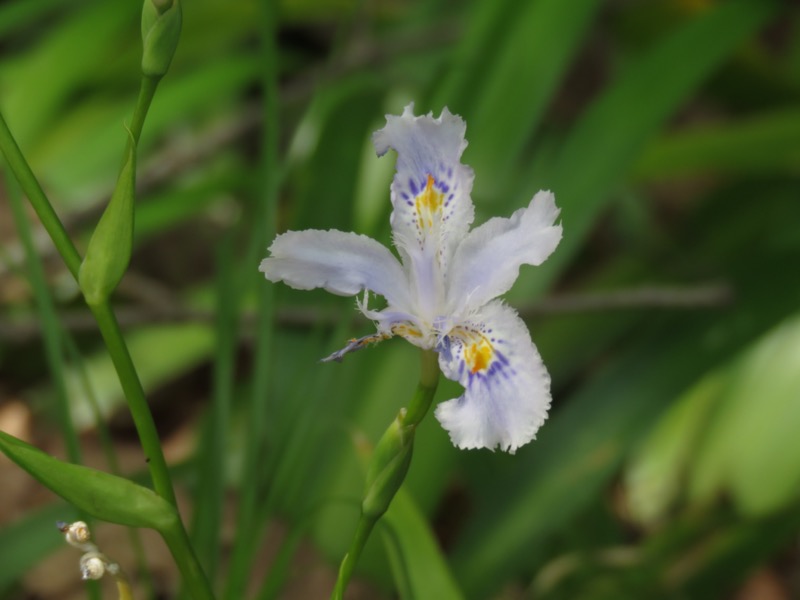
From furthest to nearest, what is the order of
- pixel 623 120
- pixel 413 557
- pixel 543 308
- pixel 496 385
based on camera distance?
1. pixel 543 308
2. pixel 623 120
3. pixel 413 557
4. pixel 496 385

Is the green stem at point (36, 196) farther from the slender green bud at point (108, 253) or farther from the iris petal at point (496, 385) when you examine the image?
the iris petal at point (496, 385)

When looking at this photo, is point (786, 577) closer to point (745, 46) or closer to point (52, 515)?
point (745, 46)

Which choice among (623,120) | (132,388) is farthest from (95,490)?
(623,120)

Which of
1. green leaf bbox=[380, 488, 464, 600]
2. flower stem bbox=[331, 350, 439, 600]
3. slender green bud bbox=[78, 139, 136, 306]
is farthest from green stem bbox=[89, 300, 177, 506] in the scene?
green leaf bbox=[380, 488, 464, 600]


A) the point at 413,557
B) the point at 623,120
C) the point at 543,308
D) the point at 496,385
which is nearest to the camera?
the point at 496,385

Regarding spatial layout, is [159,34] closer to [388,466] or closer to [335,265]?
[335,265]

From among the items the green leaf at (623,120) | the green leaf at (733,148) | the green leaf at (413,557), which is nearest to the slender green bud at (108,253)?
the green leaf at (413,557)
